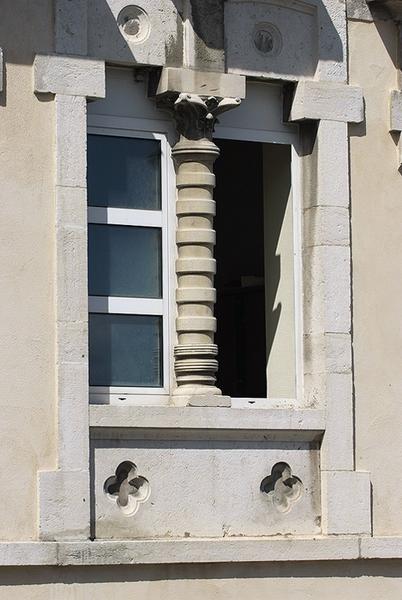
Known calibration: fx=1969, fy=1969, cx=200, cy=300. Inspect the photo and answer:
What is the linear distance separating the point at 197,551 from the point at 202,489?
39 cm

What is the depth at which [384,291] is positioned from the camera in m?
12.4

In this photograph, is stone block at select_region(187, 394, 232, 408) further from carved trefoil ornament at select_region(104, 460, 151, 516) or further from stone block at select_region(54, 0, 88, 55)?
stone block at select_region(54, 0, 88, 55)

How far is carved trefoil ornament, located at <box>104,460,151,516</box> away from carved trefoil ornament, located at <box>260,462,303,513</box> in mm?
844

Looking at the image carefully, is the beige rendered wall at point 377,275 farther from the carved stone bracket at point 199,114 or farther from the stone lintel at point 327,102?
the carved stone bracket at point 199,114

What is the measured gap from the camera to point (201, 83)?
39.0 ft

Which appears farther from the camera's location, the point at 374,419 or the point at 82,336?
the point at 374,419

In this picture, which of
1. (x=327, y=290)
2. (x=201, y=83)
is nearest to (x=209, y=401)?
(x=327, y=290)

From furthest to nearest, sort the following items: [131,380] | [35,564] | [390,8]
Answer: [390,8] < [131,380] < [35,564]

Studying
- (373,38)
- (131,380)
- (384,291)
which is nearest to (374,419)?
(384,291)

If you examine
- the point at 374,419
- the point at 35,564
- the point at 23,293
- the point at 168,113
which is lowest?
the point at 35,564

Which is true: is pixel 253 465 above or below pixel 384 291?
below

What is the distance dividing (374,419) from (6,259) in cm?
262

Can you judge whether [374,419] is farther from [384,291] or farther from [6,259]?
[6,259]

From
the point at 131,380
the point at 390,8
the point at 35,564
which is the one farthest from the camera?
the point at 390,8
